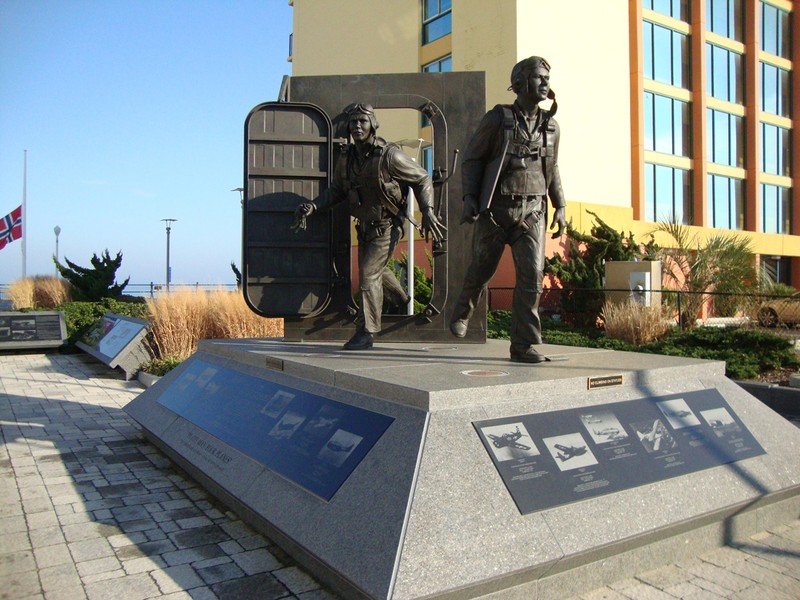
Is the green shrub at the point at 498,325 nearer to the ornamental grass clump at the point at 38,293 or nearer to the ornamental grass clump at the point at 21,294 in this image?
the ornamental grass clump at the point at 38,293

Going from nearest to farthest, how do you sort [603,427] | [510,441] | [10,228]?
[510,441] < [603,427] < [10,228]

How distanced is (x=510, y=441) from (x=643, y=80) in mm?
22231

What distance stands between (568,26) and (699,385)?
17446mm

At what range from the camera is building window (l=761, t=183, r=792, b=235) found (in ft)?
92.8

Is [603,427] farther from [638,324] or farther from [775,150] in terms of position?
[775,150]

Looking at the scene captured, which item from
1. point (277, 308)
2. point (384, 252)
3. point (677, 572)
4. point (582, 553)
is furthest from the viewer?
point (277, 308)

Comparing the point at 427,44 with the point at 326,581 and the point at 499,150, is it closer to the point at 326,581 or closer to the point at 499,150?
the point at 499,150

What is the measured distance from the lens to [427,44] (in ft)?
73.4

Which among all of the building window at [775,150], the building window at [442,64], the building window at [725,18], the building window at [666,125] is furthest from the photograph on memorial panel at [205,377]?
the building window at [775,150]

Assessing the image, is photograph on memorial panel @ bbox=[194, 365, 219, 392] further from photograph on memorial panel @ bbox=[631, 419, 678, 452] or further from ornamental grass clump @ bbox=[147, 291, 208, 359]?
ornamental grass clump @ bbox=[147, 291, 208, 359]

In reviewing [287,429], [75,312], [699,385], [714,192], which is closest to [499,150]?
[699,385]

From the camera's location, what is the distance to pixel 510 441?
12.6 feet

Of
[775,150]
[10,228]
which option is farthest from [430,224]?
[775,150]

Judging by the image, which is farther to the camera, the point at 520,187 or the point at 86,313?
the point at 86,313
